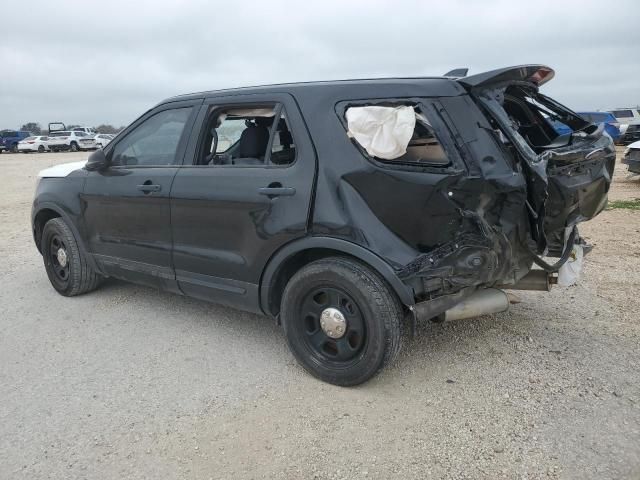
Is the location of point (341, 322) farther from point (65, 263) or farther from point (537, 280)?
point (65, 263)

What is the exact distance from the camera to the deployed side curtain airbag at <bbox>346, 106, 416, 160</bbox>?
9.93ft

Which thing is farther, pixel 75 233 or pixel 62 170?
pixel 62 170

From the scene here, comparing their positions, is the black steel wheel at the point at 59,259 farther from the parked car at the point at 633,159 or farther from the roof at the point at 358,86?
the parked car at the point at 633,159

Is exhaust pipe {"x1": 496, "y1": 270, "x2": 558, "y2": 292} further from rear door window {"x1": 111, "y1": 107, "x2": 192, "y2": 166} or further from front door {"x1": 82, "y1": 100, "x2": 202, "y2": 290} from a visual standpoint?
rear door window {"x1": 111, "y1": 107, "x2": 192, "y2": 166}

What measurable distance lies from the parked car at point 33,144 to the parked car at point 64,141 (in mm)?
415

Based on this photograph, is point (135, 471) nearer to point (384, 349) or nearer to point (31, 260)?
point (384, 349)

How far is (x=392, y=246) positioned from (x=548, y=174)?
3.34ft

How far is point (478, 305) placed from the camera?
337 centimetres

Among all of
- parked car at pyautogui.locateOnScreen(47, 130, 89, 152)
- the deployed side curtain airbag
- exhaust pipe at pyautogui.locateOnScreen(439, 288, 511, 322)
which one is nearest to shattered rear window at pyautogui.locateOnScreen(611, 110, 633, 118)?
exhaust pipe at pyautogui.locateOnScreen(439, 288, 511, 322)

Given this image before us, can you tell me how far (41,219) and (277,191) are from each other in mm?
3205

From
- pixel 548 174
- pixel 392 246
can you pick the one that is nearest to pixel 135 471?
pixel 392 246

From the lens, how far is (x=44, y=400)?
3.24m

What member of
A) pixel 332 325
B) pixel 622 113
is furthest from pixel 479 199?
pixel 622 113

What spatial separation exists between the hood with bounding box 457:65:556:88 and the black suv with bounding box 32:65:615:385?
0.5 inches
